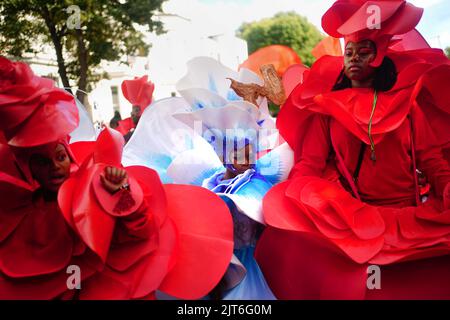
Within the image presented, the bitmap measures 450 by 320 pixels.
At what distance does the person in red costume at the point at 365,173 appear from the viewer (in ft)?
5.94

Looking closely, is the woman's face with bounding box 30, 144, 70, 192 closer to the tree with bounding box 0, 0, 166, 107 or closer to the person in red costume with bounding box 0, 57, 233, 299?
the person in red costume with bounding box 0, 57, 233, 299

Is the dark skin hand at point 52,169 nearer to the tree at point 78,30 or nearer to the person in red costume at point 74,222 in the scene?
the person in red costume at point 74,222

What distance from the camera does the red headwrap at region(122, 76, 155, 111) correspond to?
4957 millimetres

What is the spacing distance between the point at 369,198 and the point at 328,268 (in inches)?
17.7

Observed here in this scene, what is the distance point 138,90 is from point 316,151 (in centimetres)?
321

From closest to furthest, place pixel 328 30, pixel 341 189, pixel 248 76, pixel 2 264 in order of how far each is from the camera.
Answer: pixel 2 264 → pixel 341 189 → pixel 328 30 → pixel 248 76

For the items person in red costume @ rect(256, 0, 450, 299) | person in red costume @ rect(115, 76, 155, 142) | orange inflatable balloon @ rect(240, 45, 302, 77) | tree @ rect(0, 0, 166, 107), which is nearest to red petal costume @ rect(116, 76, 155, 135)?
person in red costume @ rect(115, 76, 155, 142)

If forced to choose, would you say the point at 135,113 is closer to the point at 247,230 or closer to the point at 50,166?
the point at 247,230

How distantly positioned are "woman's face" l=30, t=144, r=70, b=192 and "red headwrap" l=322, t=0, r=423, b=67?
1.35 metres

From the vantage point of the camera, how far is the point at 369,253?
178cm

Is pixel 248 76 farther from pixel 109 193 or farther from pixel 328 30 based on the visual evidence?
pixel 109 193

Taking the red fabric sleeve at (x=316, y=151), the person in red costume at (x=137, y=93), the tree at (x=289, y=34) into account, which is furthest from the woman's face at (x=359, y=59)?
the tree at (x=289, y=34)

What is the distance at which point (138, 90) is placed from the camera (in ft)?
16.4
